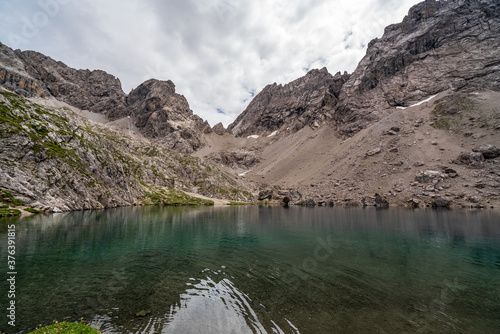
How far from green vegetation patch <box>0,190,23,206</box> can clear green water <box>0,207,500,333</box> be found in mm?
31252

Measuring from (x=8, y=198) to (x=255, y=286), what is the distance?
68347mm

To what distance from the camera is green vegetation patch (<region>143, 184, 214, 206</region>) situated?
12650cm

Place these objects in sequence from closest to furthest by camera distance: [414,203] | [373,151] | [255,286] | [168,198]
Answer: [255,286], [414,203], [168,198], [373,151]

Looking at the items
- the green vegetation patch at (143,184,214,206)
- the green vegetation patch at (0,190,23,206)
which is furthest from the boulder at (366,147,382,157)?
the green vegetation patch at (0,190,23,206)

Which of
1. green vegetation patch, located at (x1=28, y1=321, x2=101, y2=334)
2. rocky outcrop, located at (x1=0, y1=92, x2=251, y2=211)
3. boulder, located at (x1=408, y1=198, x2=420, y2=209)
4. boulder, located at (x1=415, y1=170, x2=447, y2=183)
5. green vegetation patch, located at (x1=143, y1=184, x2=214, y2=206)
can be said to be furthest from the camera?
green vegetation patch, located at (x1=143, y1=184, x2=214, y2=206)

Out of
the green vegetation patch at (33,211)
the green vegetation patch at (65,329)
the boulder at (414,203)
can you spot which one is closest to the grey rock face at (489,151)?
the boulder at (414,203)

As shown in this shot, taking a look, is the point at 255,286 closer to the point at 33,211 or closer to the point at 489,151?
the point at 33,211

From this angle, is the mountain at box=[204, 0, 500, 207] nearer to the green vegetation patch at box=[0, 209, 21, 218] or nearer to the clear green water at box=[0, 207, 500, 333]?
the clear green water at box=[0, 207, 500, 333]

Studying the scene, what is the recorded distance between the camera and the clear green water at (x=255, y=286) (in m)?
12.7

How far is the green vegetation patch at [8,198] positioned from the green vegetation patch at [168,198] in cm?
6505

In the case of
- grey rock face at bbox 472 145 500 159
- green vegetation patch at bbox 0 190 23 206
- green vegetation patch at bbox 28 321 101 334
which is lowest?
green vegetation patch at bbox 28 321 101 334

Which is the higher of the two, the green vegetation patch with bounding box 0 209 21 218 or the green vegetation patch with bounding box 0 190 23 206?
the green vegetation patch with bounding box 0 190 23 206

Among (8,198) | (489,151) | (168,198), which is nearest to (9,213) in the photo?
(8,198)

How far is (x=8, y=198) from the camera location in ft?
179
